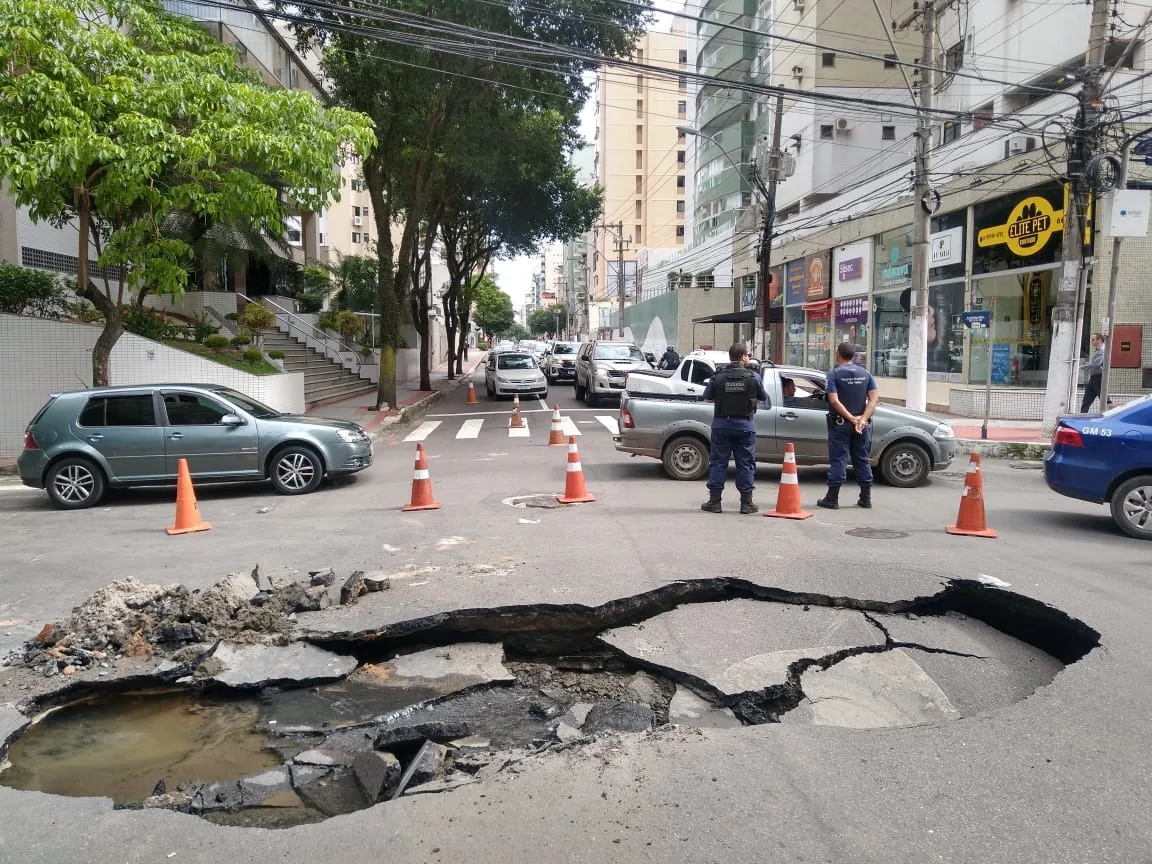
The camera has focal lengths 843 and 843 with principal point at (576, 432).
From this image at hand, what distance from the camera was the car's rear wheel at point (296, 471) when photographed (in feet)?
36.5

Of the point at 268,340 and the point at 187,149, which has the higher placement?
the point at 187,149

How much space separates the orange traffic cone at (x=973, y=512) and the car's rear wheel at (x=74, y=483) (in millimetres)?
9954

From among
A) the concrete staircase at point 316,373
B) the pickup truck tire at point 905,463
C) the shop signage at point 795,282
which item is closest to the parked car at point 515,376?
the concrete staircase at point 316,373

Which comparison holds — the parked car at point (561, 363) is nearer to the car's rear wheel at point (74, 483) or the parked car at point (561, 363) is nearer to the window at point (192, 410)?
the window at point (192, 410)

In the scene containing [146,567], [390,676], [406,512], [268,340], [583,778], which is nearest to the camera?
[583,778]

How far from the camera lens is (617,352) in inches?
1043

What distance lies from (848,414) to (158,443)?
8385 millimetres

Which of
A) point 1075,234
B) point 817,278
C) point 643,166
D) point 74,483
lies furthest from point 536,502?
point 643,166

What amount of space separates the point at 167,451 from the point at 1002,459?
13.1 metres

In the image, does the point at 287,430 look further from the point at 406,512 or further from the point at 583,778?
the point at 583,778

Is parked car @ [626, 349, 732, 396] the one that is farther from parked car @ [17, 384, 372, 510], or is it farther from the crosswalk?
parked car @ [17, 384, 372, 510]

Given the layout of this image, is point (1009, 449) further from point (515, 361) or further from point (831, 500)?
point (515, 361)

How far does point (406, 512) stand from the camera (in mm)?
9602

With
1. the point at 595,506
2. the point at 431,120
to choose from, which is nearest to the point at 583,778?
the point at 595,506
